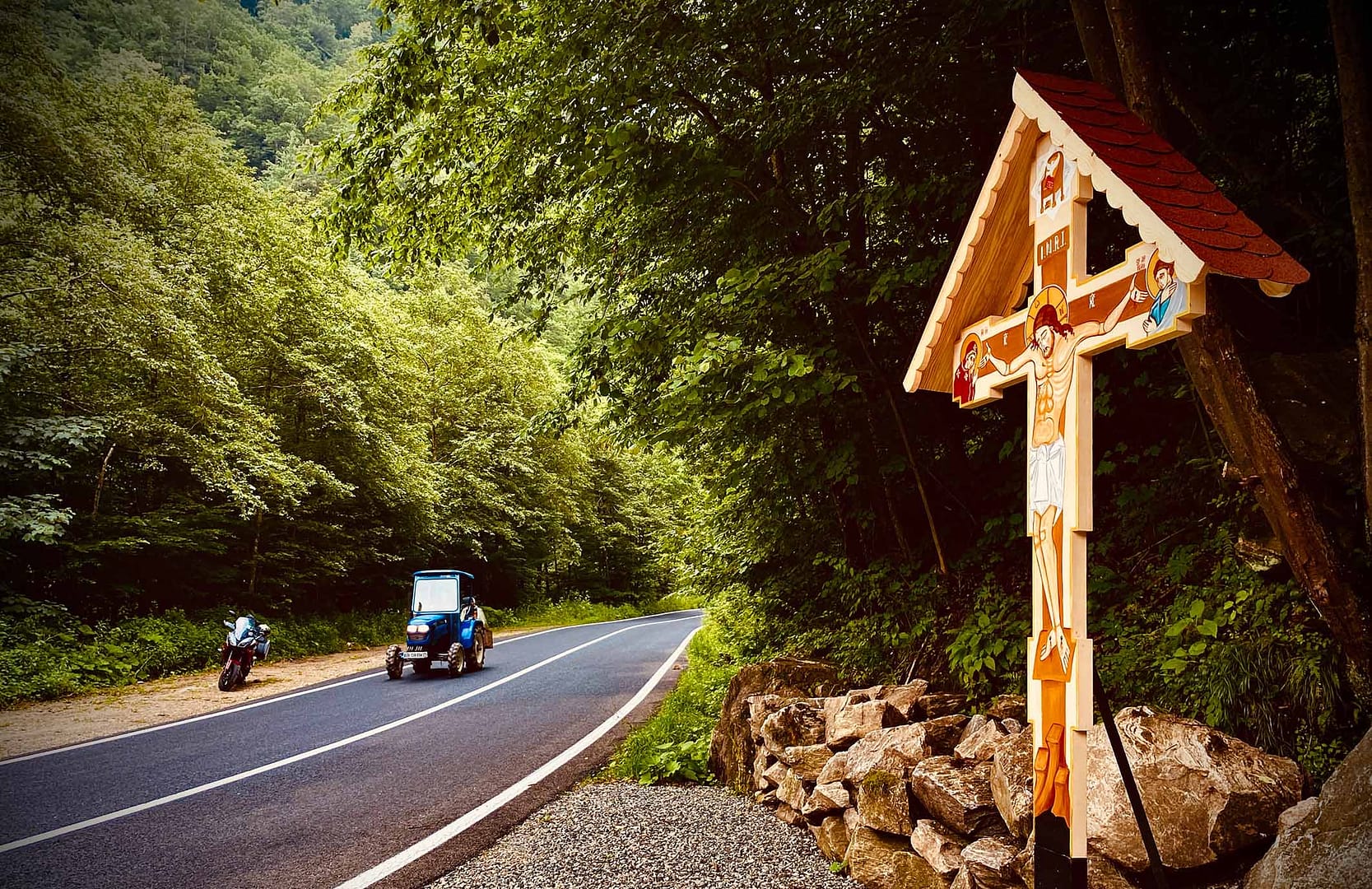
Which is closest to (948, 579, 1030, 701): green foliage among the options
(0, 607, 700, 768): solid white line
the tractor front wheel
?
(0, 607, 700, 768): solid white line

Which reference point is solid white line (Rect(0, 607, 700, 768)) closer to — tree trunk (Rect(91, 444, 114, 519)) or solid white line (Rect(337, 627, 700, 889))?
solid white line (Rect(337, 627, 700, 889))

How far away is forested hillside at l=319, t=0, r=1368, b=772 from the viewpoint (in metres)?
3.79

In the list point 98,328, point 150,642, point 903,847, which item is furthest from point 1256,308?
point 150,642

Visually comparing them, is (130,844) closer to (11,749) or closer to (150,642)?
(11,749)

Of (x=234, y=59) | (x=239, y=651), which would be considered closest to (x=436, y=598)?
(x=239, y=651)

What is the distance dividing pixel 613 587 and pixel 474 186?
3193cm

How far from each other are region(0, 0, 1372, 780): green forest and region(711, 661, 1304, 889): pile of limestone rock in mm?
Answer: 469

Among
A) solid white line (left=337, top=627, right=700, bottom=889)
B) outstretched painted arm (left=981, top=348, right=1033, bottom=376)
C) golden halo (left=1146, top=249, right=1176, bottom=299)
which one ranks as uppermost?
golden halo (left=1146, top=249, right=1176, bottom=299)

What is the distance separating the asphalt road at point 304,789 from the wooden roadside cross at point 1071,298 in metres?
3.44

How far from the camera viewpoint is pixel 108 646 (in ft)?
39.4

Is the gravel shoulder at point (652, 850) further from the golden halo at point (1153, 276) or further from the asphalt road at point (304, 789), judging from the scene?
the golden halo at point (1153, 276)

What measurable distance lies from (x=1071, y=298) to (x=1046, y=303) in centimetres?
9

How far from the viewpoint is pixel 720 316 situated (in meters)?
5.81

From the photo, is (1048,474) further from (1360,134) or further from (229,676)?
(229,676)
